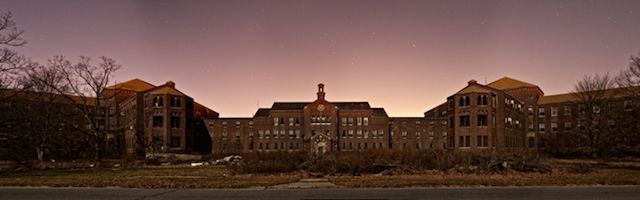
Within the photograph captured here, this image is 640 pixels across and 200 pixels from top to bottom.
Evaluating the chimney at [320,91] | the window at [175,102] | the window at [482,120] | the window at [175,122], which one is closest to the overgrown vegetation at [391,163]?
the window at [482,120]

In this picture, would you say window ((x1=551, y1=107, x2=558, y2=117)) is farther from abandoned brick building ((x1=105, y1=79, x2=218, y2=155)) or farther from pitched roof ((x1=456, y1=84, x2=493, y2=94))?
abandoned brick building ((x1=105, y1=79, x2=218, y2=155))

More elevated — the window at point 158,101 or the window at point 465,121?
the window at point 158,101

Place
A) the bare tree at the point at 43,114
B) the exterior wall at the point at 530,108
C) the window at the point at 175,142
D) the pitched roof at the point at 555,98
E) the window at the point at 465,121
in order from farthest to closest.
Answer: the exterior wall at the point at 530,108, the pitched roof at the point at 555,98, the window at the point at 465,121, the window at the point at 175,142, the bare tree at the point at 43,114

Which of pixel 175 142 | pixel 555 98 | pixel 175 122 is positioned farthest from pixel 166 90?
pixel 555 98

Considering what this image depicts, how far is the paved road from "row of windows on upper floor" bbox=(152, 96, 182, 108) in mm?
62336

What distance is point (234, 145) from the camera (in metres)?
94.1

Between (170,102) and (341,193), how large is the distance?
67815mm

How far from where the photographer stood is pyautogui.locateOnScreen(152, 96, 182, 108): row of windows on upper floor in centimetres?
7900

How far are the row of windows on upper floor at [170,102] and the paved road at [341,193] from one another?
62336 mm

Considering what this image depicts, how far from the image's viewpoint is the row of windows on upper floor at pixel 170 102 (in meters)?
79.0

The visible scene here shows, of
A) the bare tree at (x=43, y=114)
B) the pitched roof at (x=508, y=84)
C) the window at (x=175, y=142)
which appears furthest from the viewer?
the pitched roof at (x=508, y=84)

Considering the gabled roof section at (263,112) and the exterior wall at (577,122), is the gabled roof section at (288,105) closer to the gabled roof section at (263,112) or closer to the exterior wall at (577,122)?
the gabled roof section at (263,112)

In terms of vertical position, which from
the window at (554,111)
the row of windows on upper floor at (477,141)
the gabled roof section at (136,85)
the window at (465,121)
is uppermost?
the gabled roof section at (136,85)

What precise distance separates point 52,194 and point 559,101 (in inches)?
3784
